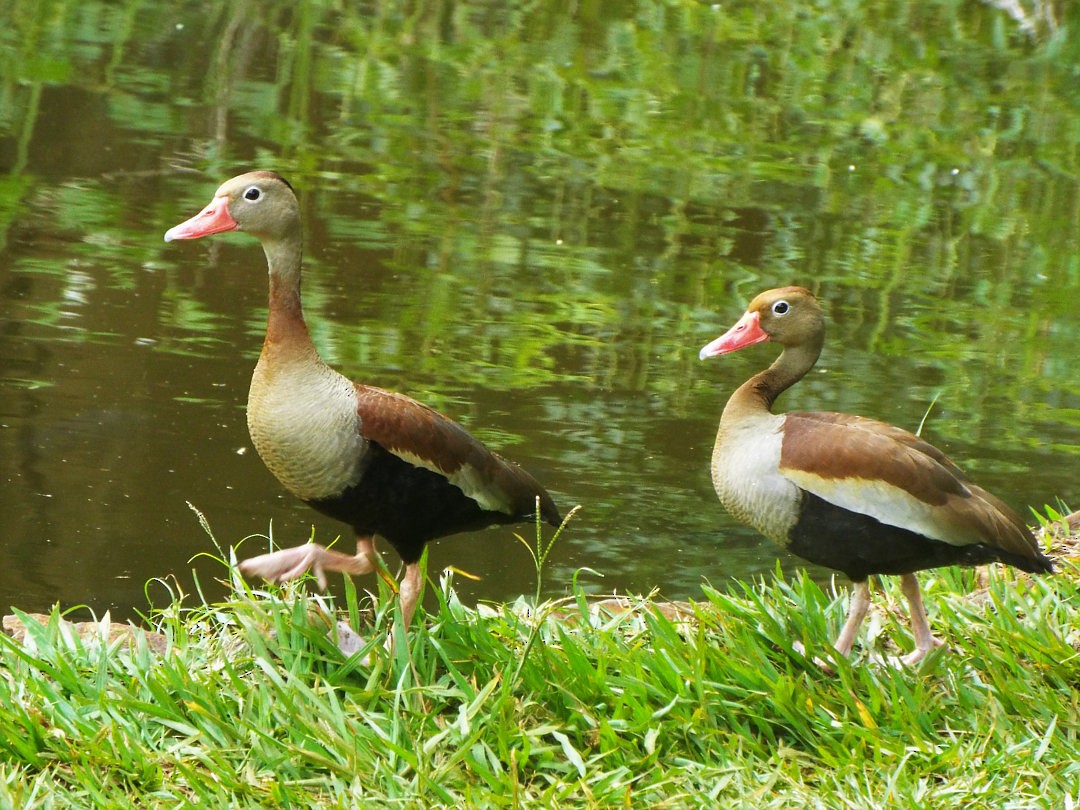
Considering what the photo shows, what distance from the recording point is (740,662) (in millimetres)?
4238

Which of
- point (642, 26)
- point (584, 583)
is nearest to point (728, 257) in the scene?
point (584, 583)

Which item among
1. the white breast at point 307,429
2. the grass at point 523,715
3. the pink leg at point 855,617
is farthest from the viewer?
the pink leg at point 855,617

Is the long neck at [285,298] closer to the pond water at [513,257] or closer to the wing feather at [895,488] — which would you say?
A: the wing feather at [895,488]

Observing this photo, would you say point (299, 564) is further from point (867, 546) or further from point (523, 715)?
point (867, 546)

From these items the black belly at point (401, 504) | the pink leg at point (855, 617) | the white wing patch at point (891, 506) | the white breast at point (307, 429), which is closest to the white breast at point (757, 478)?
the white wing patch at point (891, 506)

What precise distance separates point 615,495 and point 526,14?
9631 mm

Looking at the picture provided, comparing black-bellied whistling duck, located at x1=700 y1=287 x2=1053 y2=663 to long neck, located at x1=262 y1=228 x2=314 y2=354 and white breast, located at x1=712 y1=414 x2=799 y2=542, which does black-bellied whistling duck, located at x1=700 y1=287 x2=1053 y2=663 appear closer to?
white breast, located at x1=712 y1=414 x2=799 y2=542

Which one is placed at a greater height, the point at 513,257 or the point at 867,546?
the point at 513,257

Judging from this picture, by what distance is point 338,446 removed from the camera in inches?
163

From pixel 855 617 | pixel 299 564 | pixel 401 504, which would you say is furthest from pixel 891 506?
pixel 299 564

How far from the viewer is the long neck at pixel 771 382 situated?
4.56 meters

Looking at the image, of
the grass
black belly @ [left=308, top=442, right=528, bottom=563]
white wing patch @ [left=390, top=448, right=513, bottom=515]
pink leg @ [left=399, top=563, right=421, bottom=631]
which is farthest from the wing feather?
pink leg @ [left=399, top=563, right=421, bottom=631]

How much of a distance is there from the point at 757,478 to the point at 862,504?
0.29 metres

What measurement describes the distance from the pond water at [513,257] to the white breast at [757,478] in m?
1.07
